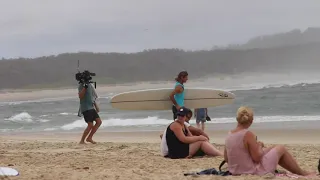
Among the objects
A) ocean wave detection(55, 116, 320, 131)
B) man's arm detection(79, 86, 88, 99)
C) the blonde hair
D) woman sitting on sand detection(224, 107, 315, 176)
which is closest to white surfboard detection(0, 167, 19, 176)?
woman sitting on sand detection(224, 107, 315, 176)

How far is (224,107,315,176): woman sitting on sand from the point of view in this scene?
5.82 m

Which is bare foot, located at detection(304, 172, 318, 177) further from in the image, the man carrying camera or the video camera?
the video camera

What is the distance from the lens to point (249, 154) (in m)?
5.92

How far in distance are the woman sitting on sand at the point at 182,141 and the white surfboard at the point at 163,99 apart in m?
3.22

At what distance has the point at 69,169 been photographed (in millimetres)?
6676

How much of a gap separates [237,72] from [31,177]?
65263 millimetres

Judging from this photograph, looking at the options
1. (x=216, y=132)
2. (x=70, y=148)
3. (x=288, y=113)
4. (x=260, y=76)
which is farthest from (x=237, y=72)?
(x=70, y=148)

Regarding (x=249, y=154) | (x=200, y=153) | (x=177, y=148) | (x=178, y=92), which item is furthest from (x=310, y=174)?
(x=178, y=92)

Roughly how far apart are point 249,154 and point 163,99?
5.16 meters

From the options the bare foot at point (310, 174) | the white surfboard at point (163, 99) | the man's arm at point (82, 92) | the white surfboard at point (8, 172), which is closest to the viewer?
the bare foot at point (310, 174)

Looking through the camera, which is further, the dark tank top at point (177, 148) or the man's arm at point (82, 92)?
the man's arm at point (82, 92)

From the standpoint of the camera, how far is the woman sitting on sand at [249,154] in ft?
19.1

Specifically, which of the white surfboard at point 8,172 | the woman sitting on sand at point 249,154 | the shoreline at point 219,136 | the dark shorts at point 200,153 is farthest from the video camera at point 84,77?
the woman sitting on sand at point 249,154

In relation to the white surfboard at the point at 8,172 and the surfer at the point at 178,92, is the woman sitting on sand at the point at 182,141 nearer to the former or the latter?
the surfer at the point at 178,92
